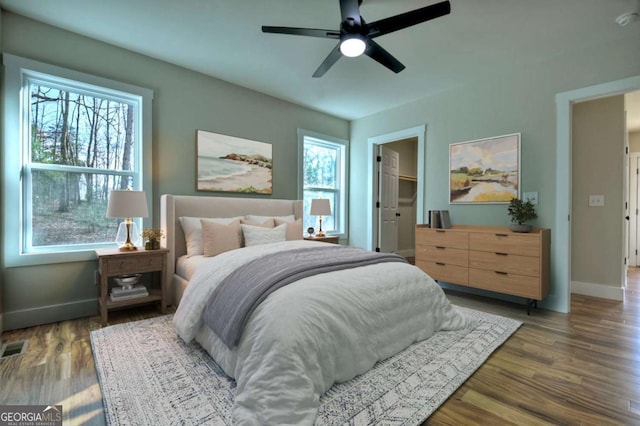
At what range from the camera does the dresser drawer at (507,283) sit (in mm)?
2814

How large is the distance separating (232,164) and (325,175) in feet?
5.73

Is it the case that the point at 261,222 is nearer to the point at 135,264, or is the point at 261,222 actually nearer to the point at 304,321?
the point at 135,264

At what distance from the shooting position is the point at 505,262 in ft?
9.83

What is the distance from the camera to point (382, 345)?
1.86m

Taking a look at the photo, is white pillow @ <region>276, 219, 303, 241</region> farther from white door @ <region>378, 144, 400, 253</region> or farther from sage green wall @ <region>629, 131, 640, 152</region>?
sage green wall @ <region>629, 131, 640, 152</region>

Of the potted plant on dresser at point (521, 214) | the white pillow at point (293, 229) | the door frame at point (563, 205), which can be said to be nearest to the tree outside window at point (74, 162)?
the white pillow at point (293, 229)

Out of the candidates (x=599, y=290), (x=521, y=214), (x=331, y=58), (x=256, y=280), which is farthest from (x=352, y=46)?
(x=599, y=290)

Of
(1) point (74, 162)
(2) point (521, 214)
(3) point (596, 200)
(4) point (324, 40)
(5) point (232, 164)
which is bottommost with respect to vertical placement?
(2) point (521, 214)

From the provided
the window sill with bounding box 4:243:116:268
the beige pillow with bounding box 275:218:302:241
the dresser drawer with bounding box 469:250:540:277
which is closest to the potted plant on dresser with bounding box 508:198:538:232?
the dresser drawer with bounding box 469:250:540:277

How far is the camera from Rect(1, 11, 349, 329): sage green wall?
2.51 m

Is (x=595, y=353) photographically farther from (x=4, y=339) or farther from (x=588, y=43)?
(x=4, y=339)

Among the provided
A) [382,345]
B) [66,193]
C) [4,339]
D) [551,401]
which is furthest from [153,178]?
[551,401]

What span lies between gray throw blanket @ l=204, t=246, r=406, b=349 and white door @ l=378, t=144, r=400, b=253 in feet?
9.01

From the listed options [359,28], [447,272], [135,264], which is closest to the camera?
[359,28]
